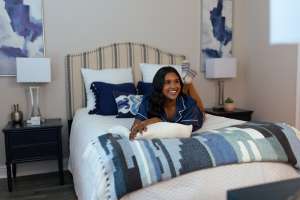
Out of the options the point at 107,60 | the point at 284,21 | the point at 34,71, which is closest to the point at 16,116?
the point at 34,71

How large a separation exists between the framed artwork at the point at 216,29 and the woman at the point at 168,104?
6.42 ft

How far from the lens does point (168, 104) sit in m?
2.22

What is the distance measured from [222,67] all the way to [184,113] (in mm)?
1899

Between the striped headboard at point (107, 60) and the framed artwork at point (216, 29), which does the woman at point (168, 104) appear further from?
the framed artwork at point (216, 29)

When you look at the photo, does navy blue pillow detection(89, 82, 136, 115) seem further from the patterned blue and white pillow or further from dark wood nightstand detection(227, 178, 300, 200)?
dark wood nightstand detection(227, 178, 300, 200)

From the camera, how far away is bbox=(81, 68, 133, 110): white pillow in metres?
3.31

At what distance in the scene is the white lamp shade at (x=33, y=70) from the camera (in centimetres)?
303

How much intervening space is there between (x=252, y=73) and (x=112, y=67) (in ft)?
6.44

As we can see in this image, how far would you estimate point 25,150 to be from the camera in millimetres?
2918

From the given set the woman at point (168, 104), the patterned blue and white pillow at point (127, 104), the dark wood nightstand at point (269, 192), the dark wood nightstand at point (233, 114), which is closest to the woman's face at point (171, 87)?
the woman at point (168, 104)

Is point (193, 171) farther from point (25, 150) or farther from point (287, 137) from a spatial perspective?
point (25, 150)

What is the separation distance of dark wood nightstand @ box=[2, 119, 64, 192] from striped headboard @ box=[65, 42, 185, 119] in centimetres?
49

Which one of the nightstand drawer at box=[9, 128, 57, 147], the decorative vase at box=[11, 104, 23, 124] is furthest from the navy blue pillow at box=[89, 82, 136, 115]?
the decorative vase at box=[11, 104, 23, 124]

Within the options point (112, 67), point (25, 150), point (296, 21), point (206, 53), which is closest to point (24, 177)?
point (25, 150)
